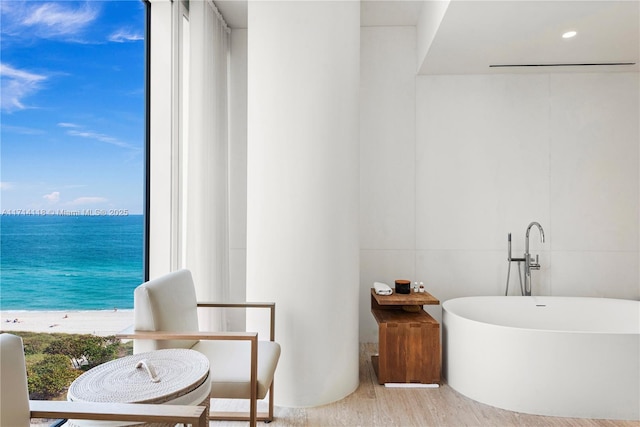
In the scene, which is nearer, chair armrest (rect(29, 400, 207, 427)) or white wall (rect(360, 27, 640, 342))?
chair armrest (rect(29, 400, 207, 427))

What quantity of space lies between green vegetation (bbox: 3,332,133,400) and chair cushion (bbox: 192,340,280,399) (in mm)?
1058

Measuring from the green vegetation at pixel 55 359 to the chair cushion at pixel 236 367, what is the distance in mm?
1058

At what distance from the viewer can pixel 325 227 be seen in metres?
2.49

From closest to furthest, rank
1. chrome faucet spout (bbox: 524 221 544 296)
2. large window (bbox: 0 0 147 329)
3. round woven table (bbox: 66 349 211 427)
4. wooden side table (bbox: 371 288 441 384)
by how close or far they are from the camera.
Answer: round woven table (bbox: 66 349 211 427) → wooden side table (bbox: 371 288 441 384) → chrome faucet spout (bbox: 524 221 544 296) → large window (bbox: 0 0 147 329)

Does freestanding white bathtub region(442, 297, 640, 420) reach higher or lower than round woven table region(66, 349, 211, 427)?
lower

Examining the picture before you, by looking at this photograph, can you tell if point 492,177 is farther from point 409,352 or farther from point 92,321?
point 92,321

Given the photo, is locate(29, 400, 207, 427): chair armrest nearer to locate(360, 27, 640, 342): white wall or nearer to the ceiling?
the ceiling

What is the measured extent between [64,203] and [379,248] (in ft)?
18.0

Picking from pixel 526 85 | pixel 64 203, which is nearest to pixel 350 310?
pixel 526 85

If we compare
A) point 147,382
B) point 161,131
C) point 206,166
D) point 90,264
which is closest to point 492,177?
point 206,166

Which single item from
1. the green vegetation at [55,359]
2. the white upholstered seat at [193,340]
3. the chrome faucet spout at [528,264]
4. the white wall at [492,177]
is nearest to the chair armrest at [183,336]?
the white upholstered seat at [193,340]

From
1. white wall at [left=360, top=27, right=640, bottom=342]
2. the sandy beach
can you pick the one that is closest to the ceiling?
white wall at [left=360, top=27, right=640, bottom=342]

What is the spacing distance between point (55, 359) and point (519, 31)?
5036mm

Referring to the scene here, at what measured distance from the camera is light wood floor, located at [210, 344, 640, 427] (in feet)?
7.53
